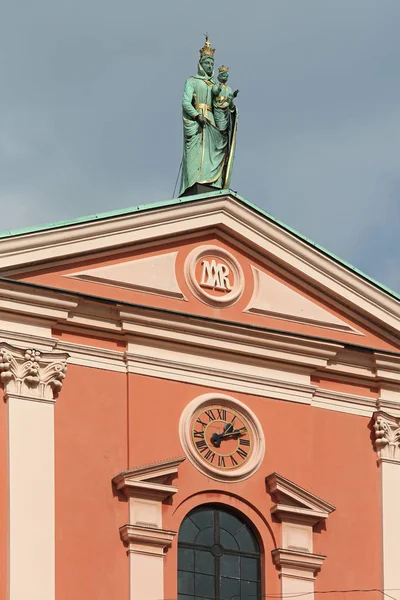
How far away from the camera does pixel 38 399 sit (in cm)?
2784

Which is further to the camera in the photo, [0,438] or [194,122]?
[194,122]

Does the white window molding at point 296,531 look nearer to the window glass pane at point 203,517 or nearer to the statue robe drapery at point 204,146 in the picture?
the window glass pane at point 203,517

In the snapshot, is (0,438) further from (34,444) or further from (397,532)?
(397,532)

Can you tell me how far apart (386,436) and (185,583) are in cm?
350

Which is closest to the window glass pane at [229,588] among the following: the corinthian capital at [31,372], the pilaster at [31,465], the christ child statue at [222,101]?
the pilaster at [31,465]

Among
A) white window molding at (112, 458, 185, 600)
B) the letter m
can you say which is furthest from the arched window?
the letter m

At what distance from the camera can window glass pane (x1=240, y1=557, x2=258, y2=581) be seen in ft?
93.2

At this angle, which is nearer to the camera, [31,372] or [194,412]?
[31,372]

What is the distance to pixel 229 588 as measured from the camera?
28.2 m

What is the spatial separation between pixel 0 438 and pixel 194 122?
557cm

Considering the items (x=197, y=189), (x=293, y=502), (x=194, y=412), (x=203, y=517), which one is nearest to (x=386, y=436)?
(x=293, y=502)

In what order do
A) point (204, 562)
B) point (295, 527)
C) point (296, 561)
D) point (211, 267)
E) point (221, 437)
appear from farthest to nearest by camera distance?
point (211, 267)
point (221, 437)
point (295, 527)
point (296, 561)
point (204, 562)

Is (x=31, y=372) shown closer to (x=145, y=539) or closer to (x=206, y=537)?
(x=145, y=539)

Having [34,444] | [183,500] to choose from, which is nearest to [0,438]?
[34,444]
